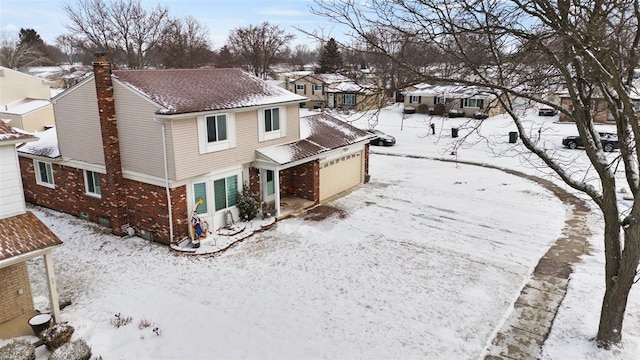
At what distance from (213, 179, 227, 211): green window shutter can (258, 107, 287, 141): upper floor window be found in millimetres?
2391

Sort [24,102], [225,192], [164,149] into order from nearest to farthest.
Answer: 1. [164,149]
2. [225,192]
3. [24,102]

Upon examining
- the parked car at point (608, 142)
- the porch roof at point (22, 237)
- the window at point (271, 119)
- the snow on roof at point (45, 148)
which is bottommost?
the parked car at point (608, 142)

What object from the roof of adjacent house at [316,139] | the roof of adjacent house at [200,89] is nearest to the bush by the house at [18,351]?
the roof of adjacent house at [200,89]

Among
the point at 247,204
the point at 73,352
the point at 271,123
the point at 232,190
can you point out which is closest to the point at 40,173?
the point at 232,190

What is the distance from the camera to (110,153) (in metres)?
14.6

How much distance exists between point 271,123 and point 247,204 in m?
3.41

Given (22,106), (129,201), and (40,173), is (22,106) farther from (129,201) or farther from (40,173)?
(129,201)

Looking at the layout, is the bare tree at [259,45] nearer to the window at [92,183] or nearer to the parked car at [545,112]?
the parked car at [545,112]

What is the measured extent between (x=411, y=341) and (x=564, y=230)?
936 cm

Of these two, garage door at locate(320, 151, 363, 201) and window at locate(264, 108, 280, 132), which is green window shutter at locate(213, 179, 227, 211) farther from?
garage door at locate(320, 151, 363, 201)

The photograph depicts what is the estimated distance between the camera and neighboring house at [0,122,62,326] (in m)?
9.47

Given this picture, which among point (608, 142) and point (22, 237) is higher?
point (22, 237)

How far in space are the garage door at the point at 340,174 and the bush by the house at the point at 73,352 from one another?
37.3 ft

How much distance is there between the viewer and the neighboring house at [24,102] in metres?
24.8
